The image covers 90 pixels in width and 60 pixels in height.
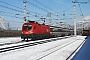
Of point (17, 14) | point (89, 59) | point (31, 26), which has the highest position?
point (17, 14)

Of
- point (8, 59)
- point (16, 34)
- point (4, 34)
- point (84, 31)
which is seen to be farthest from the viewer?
point (84, 31)

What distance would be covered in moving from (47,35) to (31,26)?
1054 cm

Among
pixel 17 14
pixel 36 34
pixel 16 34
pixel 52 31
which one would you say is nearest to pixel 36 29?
pixel 36 34

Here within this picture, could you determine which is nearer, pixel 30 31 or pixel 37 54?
pixel 37 54

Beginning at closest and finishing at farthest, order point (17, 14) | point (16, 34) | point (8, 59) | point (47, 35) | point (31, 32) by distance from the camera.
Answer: point (8, 59)
point (31, 32)
point (17, 14)
point (47, 35)
point (16, 34)

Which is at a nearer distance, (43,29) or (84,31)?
(43,29)

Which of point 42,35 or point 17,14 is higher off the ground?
point 17,14

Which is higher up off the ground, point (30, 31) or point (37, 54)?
point (30, 31)

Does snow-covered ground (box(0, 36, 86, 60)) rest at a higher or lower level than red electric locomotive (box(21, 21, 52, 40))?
lower

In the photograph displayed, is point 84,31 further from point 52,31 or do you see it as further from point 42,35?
point 42,35

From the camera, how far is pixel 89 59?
431 inches

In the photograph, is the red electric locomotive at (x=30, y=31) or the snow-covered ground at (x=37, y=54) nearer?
the snow-covered ground at (x=37, y=54)

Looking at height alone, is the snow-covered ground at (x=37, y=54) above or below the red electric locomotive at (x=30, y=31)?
below

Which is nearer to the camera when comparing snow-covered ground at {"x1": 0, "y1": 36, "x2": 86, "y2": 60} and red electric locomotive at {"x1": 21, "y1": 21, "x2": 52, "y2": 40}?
snow-covered ground at {"x1": 0, "y1": 36, "x2": 86, "y2": 60}
